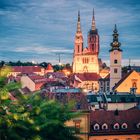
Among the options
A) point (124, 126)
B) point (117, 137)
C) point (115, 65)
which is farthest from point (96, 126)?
point (115, 65)

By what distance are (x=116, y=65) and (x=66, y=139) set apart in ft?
296

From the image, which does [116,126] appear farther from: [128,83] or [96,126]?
[128,83]

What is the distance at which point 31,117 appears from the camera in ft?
43.7

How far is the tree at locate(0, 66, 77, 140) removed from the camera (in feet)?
40.9

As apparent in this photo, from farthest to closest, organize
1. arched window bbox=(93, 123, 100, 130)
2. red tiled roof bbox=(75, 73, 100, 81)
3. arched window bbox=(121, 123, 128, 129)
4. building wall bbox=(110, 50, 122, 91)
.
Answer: red tiled roof bbox=(75, 73, 100, 81) → building wall bbox=(110, 50, 122, 91) → arched window bbox=(121, 123, 128, 129) → arched window bbox=(93, 123, 100, 130)

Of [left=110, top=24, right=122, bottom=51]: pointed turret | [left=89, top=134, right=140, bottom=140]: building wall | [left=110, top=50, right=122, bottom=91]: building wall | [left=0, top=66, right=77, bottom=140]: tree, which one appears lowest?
[left=89, top=134, right=140, bottom=140]: building wall

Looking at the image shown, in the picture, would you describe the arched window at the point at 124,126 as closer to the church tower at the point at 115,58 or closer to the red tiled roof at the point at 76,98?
the red tiled roof at the point at 76,98

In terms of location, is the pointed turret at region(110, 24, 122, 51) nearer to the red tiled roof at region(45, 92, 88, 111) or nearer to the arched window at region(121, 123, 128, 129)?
the arched window at region(121, 123, 128, 129)

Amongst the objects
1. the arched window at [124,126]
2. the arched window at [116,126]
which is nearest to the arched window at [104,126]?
the arched window at [116,126]

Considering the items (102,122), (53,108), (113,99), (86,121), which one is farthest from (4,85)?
(113,99)

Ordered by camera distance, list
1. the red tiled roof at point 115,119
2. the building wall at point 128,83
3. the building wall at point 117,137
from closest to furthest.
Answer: the building wall at point 117,137, the red tiled roof at point 115,119, the building wall at point 128,83

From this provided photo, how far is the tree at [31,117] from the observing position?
40.9 ft

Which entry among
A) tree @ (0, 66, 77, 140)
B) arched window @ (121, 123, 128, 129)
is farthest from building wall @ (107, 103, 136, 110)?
tree @ (0, 66, 77, 140)

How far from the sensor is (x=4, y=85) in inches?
505
